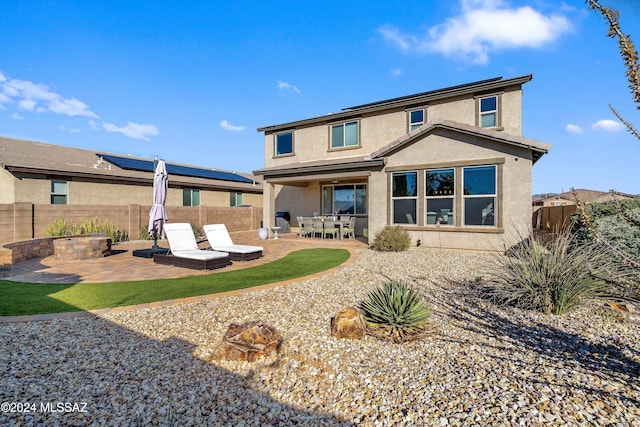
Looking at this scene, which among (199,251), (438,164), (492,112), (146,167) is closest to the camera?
(199,251)

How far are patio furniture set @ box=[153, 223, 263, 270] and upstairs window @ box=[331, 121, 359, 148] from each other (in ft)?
28.8

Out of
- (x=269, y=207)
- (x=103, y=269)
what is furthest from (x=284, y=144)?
(x=103, y=269)

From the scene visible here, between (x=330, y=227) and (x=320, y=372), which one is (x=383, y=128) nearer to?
(x=330, y=227)

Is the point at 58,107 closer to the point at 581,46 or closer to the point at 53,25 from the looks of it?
the point at 53,25

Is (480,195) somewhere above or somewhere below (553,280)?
above

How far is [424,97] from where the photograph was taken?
49.7ft

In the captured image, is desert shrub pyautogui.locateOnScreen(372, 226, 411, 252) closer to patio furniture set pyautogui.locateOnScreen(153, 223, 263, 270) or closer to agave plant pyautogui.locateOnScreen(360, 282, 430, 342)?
patio furniture set pyautogui.locateOnScreen(153, 223, 263, 270)

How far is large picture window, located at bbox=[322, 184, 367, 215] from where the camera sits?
709 inches

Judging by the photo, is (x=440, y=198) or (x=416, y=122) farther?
A: (x=416, y=122)

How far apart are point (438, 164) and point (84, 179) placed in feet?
57.2

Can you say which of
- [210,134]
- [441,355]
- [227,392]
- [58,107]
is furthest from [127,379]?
[58,107]

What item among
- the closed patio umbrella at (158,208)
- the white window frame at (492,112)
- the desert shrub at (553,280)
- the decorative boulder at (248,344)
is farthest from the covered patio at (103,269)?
the white window frame at (492,112)

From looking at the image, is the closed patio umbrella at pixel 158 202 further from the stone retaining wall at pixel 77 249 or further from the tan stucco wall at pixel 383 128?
the tan stucco wall at pixel 383 128

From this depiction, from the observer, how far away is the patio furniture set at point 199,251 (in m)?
8.99
